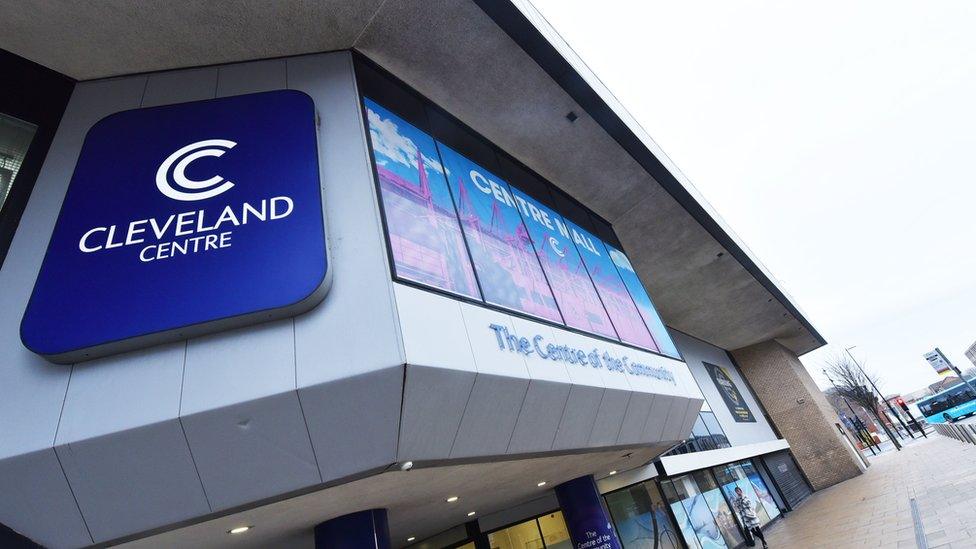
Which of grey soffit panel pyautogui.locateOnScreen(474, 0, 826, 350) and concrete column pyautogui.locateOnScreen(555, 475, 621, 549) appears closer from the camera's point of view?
grey soffit panel pyautogui.locateOnScreen(474, 0, 826, 350)

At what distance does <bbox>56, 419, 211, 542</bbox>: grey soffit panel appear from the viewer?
4.19 meters

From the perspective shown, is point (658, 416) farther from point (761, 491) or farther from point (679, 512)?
point (761, 491)

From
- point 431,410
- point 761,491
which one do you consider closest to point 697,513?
point 761,491

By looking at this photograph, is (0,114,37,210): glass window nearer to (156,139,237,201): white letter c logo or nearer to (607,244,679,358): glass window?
(156,139,237,201): white letter c logo

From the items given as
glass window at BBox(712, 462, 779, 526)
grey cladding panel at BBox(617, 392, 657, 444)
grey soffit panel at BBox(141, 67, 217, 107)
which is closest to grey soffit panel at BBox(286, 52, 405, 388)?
grey soffit panel at BBox(141, 67, 217, 107)

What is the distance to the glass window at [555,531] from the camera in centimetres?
1178

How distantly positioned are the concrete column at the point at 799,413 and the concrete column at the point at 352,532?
1098 inches

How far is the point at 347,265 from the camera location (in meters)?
5.46

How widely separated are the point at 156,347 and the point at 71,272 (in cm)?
145

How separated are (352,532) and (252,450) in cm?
302

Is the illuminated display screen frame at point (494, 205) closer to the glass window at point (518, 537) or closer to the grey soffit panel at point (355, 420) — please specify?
the grey soffit panel at point (355, 420)

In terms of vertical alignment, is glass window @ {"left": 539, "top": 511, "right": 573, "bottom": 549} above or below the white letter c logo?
below

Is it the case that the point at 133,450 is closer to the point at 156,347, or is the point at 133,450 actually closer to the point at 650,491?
the point at 156,347

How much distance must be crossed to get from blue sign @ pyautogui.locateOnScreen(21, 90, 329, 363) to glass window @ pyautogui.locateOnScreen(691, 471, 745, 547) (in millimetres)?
15095
